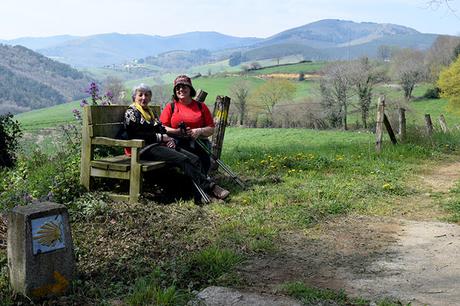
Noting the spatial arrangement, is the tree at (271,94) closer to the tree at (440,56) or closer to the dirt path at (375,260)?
the tree at (440,56)

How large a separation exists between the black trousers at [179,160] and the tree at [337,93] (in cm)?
4834

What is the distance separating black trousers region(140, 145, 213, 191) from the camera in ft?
22.4

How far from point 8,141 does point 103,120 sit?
418cm

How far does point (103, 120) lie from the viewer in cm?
698

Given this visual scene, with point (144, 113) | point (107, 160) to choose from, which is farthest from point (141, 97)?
point (107, 160)

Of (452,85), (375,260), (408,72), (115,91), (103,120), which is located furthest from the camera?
(408,72)

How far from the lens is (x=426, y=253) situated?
4.97 metres

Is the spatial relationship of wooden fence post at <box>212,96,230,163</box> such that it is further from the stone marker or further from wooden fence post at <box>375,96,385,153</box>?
the stone marker

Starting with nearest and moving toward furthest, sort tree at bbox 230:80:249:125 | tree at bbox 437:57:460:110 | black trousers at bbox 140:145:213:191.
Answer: black trousers at bbox 140:145:213:191 < tree at bbox 437:57:460:110 < tree at bbox 230:80:249:125

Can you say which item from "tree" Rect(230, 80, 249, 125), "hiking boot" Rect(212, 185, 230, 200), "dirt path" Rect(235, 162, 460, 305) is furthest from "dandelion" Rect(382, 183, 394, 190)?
"tree" Rect(230, 80, 249, 125)

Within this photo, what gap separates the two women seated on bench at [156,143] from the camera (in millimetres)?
6855

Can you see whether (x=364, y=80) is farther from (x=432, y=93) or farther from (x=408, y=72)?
(x=408, y=72)

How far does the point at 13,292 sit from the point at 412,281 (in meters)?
3.10

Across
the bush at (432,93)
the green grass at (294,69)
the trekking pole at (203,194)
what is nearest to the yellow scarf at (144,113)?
the trekking pole at (203,194)
